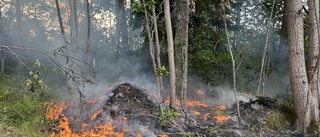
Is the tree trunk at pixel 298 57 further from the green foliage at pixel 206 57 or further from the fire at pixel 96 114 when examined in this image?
the fire at pixel 96 114

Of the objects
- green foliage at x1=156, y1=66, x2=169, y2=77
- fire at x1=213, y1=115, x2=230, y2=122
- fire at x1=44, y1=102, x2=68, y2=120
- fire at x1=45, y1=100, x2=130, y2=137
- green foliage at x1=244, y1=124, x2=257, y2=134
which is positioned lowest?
green foliage at x1=244, y1=124, x2=257, y2=134

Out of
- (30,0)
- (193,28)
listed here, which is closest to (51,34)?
(30,0)

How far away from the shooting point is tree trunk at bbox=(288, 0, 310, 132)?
6.52 metres

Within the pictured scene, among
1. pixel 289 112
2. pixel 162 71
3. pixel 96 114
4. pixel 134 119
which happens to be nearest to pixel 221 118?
pixel 289 112

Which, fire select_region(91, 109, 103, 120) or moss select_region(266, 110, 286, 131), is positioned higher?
fire select_region(91, 109, 103, 120)

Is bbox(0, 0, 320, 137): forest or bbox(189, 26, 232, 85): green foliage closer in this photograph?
bbox(0, 0, 320, 137): forest

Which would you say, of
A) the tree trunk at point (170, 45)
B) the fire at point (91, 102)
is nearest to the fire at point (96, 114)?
the fire at point (91, 102)

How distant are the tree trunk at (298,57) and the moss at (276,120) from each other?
57 centimetres

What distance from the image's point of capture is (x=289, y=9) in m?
6.60

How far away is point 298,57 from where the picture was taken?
6578 millimetres

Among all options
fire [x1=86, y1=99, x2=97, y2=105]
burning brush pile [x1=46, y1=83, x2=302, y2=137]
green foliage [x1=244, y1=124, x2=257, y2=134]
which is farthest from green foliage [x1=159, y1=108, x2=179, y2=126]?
fire [x1=86, y1=99, x2=97, y2=105]

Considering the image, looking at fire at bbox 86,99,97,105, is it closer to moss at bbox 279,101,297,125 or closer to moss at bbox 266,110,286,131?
moss at bbox 266,110,286,131

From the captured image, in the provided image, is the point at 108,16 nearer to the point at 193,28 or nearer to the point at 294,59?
the point at 193,28

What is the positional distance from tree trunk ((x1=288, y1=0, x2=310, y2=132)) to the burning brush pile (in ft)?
2.91
